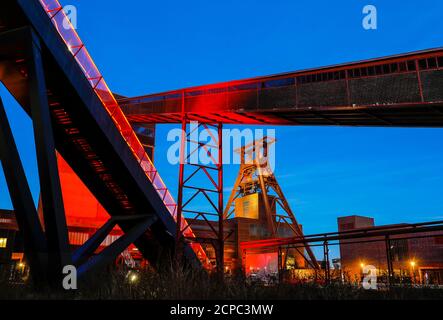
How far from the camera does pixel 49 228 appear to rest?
9.02m

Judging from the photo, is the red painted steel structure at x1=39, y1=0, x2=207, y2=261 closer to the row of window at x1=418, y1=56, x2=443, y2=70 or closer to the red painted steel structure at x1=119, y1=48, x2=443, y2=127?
Answer: the red painted steel structure at x1=119, y1=48, x2=443, y2=127

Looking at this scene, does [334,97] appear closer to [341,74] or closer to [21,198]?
[341,74]

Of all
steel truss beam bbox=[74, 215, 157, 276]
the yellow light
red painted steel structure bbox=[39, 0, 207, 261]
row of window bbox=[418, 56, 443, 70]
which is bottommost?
the yellow light

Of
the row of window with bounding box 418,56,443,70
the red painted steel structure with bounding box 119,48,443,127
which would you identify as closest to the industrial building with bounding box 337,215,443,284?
the red painted steel structure with bounding box 119,48,443,127

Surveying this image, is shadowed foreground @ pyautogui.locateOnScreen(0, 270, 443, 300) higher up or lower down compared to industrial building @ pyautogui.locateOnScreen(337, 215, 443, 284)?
lower down

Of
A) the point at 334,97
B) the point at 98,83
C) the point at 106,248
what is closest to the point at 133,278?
the point at 106,248

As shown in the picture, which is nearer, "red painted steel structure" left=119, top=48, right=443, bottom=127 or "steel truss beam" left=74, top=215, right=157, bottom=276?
"steel truss beam" left=74, top=215, right=157, bottom=276

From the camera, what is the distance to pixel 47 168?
880 cm

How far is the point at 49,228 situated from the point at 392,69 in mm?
13639

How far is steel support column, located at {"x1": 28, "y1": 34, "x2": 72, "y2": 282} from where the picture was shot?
8.66 metres

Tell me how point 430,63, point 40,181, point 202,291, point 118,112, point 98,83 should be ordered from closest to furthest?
1. point 202,291
2. point 40,181
3. point 98,83
4. point 118,112
5. point 430,63
